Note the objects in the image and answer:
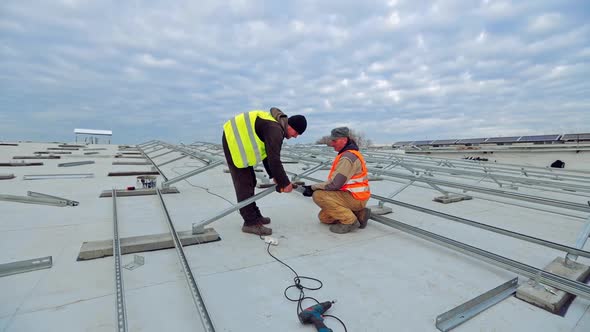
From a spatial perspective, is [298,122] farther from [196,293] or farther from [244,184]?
[196,293]

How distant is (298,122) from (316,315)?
1.76 m

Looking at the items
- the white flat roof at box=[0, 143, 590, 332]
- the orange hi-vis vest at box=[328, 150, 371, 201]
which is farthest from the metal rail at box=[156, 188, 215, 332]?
the orange hi-vis vest at box=[328, 150, 371, 201]

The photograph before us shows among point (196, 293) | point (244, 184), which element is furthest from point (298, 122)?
point (196, 293)

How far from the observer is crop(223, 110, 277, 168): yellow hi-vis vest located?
2664 mm

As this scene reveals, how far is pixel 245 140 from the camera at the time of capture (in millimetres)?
2666

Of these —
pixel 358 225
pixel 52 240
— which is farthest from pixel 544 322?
pixel 52 240

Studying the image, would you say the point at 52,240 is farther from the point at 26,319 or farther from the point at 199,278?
the point at 199,278

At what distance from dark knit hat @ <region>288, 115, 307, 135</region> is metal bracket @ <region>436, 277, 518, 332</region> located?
6.13 ft

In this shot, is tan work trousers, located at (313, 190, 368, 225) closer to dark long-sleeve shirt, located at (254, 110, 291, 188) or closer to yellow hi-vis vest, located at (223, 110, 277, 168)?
dark long-sleeve shirt, located at (254, 110, 291, 188)

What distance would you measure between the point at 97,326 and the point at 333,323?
1.23m

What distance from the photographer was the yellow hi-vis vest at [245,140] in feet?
8.74

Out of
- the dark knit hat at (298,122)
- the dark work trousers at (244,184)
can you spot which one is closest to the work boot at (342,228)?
the dark work trousers at (244,184)

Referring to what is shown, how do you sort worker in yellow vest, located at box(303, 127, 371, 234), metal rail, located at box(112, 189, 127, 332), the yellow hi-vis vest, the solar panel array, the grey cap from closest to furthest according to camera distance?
metal rail, located at box(112, 189, 127, 332) → the yellow hi-vis vest → worker in yellow vest, located at box(303, 127, 371, 234) → the grey cap → the solar panel array

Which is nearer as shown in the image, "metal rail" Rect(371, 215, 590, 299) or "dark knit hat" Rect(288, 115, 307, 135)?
"metal rail" Rect(371, 215, 590, 299)
